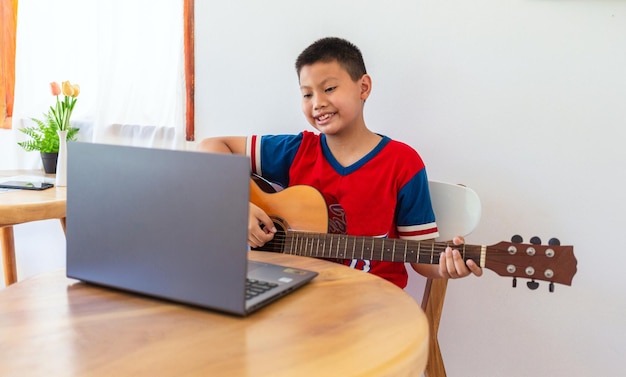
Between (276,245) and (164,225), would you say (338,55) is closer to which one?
(276,245)

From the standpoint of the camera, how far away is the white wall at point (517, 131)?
52.8 inches

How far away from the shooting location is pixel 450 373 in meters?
1.60

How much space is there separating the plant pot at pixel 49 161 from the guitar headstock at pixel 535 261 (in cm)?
160

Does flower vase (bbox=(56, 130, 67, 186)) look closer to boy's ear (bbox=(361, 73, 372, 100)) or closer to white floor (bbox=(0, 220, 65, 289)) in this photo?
white floor (bbox=(0, 220, 65, 289))

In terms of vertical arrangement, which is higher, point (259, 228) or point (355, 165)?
point (355, 165)

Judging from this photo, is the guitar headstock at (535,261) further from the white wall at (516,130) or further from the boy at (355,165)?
the white wall at (516,130)

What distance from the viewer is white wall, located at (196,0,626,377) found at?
52.8 inches

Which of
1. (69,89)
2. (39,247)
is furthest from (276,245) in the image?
(39,247)

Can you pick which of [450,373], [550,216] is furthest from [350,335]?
[450,373]

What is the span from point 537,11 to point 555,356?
0.88m

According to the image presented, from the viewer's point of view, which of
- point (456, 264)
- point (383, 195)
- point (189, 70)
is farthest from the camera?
point (189, 70)

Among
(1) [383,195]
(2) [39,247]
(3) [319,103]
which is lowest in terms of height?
(2) [39,247]

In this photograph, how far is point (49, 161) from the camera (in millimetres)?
2014

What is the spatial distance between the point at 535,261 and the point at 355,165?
55cm
